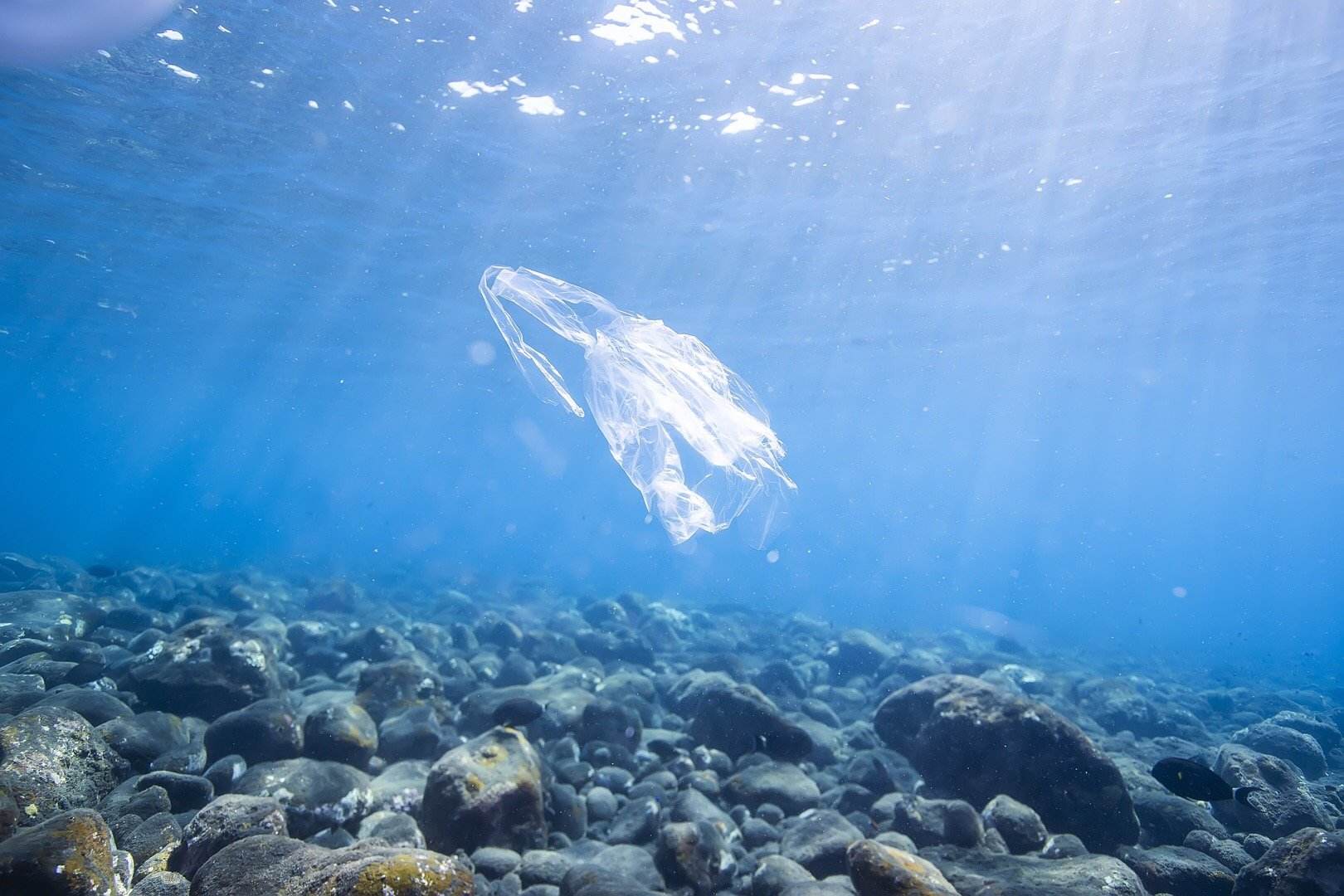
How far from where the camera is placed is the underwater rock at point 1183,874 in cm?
451

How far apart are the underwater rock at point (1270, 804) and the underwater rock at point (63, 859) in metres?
8.33

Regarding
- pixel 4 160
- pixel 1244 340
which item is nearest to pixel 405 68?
pixel 4 160

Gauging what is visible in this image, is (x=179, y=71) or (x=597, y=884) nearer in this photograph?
(x=597, y=884)

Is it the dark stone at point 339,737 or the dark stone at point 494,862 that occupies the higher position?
the dark stone at point 494,862

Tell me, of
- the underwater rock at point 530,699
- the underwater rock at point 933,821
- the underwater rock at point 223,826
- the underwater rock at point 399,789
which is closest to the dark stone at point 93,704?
the underwater rock at point 399,789

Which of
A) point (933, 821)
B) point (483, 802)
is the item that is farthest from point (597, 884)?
point (933, 821)

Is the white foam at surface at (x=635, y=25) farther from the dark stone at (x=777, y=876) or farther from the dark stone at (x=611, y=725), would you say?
the dark stone at (x=777, y=876)

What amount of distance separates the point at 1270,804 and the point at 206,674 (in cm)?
1037

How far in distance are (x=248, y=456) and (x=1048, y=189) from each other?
430ft

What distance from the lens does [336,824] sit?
4.77m

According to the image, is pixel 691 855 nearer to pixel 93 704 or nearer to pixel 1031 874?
pixel 1031 874

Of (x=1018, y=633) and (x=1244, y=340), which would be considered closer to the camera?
(x=1244, y=340)

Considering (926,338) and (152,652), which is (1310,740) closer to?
(152,652)

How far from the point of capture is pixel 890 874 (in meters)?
3.62
